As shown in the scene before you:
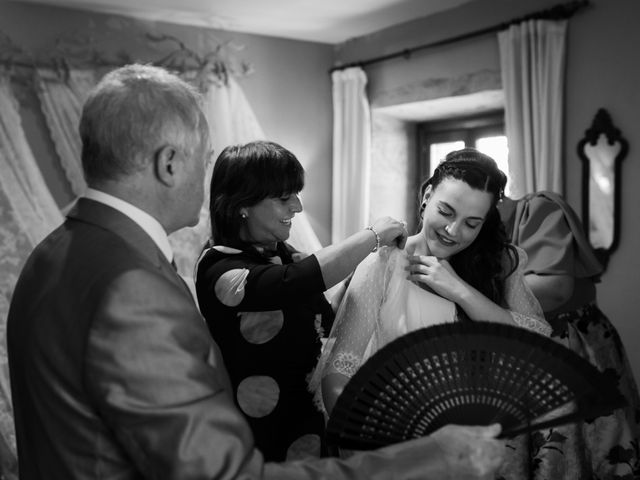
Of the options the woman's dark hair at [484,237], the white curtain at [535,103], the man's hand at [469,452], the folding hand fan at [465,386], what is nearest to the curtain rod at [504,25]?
the white curtain at [535,103]

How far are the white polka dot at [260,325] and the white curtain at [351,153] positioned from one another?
3.50 meters

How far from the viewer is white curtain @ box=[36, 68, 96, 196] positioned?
4.27 metres

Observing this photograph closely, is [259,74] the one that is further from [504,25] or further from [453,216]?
[453,216]

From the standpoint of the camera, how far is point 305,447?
1618mm

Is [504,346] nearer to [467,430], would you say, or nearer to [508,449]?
[467,430]

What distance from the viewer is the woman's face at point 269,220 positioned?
1665 mm

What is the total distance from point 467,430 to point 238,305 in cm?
71

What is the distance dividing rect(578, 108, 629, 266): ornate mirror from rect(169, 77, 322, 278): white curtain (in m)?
1.68

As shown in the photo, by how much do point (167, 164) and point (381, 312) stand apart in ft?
2.67

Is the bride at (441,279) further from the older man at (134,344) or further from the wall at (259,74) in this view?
the wall at (259,74)

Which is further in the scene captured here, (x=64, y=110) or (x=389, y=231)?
(x=64, y=110)

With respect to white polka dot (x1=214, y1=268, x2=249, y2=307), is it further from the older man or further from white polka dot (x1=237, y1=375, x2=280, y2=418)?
the older man

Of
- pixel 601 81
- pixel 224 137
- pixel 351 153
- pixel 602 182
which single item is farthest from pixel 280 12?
pixel 602 182

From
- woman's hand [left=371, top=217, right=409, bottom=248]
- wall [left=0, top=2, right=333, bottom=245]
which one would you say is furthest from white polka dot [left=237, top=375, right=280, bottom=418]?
wall [left=0, top=2, right=333, bottom=245]
